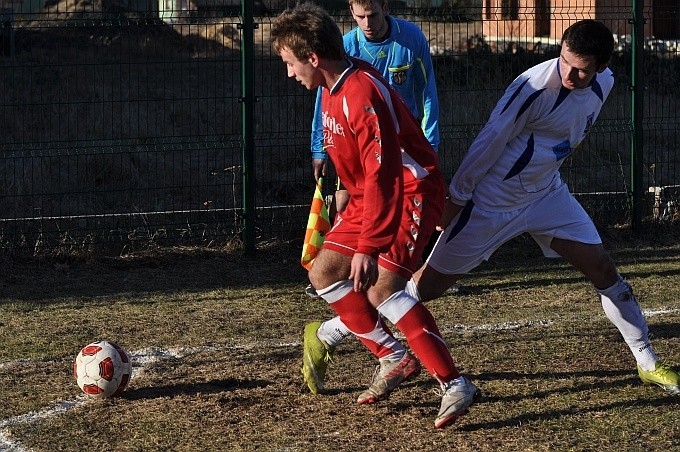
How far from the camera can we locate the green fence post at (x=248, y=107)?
9195 mm

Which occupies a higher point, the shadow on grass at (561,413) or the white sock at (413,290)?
the white sock at (413,290)

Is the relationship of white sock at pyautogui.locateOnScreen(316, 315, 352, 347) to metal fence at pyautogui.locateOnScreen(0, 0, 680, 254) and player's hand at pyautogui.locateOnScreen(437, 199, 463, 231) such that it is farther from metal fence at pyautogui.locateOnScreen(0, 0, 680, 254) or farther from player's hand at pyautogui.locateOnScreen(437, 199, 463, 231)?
metal fence at pyautogui.locateOnScreen(0, 0, 680, 254)

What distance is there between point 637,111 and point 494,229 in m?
5.32

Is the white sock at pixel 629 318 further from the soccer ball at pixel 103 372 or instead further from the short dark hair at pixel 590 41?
the soccer ball at pixel 103 372

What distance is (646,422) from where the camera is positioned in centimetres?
499

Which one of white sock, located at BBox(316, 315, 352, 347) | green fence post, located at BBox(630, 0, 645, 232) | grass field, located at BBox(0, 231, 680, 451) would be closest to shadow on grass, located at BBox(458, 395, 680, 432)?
grass field, located at BBox(0, 231, 680, 451)

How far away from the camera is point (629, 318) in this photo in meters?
5.46

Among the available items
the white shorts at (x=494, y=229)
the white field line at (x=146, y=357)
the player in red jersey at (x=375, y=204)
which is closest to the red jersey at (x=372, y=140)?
the player in red jersey at (x=375, y=204)

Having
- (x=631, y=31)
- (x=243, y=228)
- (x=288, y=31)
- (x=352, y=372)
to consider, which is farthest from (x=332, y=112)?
(x=631, y=31)

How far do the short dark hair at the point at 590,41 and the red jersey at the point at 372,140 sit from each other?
0.84 metres

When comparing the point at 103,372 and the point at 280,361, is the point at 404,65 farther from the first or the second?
the point at 103,372

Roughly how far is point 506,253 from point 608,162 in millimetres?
2602

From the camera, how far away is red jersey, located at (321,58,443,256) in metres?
4.56

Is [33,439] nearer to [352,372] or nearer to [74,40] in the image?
[352,372]
